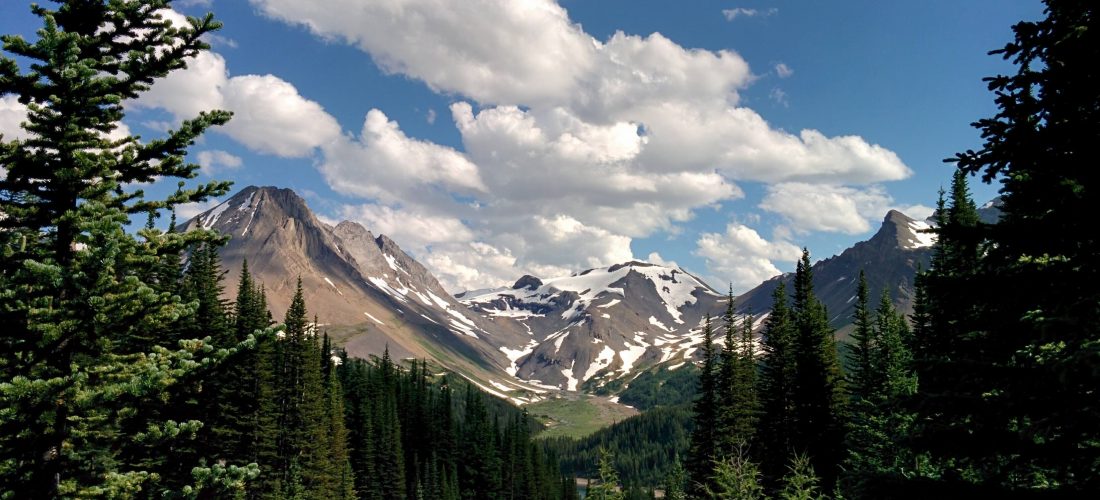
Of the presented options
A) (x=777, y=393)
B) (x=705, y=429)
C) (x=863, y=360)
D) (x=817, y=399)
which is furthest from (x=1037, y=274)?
(x=777, y=393)

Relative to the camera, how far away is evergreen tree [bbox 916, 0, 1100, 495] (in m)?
6.91

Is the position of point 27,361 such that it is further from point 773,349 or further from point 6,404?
point 773,349

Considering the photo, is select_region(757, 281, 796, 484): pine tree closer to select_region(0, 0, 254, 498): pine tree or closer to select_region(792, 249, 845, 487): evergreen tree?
select_region(792, 249, 845, 487): evergreen tree

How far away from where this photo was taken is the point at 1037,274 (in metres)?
7.31

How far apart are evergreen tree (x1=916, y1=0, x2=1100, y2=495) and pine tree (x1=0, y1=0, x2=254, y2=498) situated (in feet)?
34.4

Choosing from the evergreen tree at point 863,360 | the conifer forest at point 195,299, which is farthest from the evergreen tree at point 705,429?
the conifer forest at point 195,299

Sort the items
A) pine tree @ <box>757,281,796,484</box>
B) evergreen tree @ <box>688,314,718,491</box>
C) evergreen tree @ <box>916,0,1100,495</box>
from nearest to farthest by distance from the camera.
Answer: evergreen tree @ <box>916,0,1100,495</box> < evergreen tree @ <box>688,314,718,491</box> < pine tree @ <box>757,281,796,484</box>

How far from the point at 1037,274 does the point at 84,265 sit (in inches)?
512

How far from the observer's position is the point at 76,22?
37.6 feet

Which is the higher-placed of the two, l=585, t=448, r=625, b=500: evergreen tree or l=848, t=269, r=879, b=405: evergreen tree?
l=848, t=269, r=879, b=405: evergreen tree

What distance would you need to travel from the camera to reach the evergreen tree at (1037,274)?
6.91 meters

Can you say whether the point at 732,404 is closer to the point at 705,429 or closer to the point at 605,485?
the point at 705,429

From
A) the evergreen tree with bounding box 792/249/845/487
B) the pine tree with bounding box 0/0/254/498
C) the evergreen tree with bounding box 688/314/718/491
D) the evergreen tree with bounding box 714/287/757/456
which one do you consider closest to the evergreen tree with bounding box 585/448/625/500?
the evergreen tree with bounding box 714/287/757/456

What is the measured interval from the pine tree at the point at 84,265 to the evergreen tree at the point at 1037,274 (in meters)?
10.5
